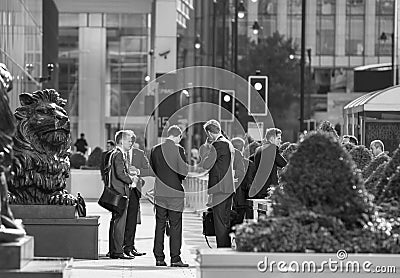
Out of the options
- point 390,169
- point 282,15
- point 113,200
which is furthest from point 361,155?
point 282,15

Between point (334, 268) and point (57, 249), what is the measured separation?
700 centimetres

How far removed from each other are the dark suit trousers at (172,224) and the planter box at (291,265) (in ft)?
21.7

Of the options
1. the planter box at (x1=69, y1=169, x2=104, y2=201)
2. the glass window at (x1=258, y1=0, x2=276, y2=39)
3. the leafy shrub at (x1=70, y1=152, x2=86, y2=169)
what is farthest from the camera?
the glass window at (x1=258, y1=0, x2=276, y2=39)

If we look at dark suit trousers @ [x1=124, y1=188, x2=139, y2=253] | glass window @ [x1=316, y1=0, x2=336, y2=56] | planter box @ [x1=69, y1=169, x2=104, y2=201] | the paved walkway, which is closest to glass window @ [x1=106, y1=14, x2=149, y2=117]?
glass window @ [x1=316, y1=0, x2=336, y2=56]

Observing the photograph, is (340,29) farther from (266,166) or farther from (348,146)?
(266,166)

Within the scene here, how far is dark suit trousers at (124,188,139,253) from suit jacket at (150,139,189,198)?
1879 mm

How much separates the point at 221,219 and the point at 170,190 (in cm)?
126

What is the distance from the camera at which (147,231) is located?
25.0 meters

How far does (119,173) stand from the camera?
59.0 feet

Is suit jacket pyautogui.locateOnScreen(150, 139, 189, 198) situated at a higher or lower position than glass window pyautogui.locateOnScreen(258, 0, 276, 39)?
lower

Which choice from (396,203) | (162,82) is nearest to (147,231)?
(396,203)

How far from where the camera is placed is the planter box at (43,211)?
16.3 meters

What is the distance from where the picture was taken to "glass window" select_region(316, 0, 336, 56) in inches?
3593

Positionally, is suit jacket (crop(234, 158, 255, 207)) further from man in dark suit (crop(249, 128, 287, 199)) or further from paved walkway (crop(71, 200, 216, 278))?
paved walkway (crop(71, 200, 216, 278))
